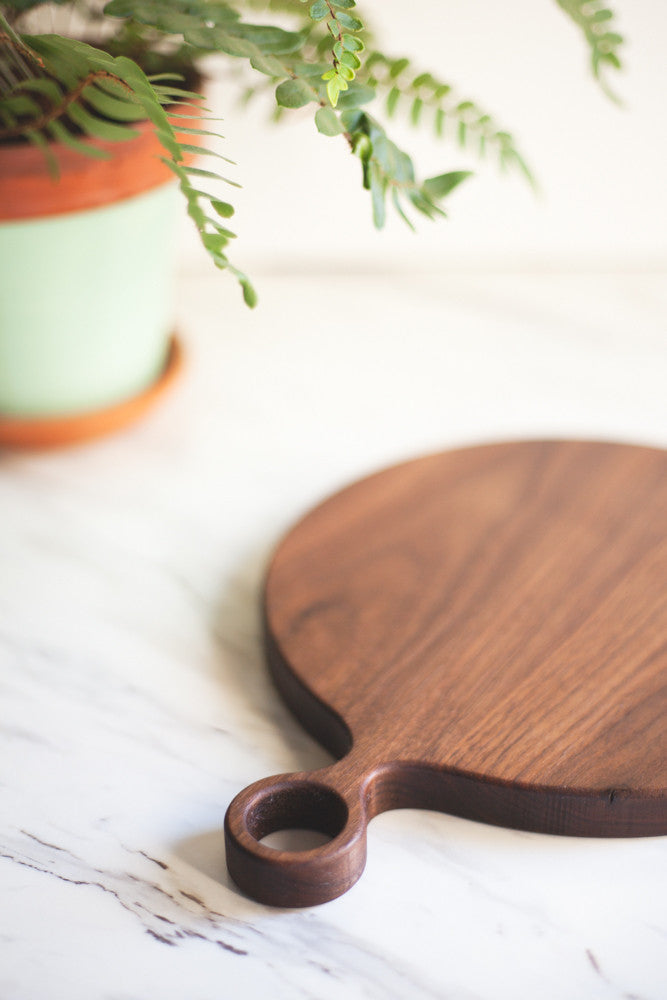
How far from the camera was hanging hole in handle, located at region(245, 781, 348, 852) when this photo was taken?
1.44 feet

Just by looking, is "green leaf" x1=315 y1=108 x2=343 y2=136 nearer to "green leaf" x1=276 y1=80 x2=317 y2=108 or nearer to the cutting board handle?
"green leaf" x1=276 y1=80 x2=317 y2=108

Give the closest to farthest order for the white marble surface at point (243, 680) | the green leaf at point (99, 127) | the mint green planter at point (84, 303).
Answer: the white marble surface at point (243, 680), the green leaf at point (99, 127), the mint green planter at point (84, 303)

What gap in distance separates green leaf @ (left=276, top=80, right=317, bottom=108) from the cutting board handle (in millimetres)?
294

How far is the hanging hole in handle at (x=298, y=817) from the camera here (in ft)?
1.44

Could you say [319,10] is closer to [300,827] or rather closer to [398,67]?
[398,67]

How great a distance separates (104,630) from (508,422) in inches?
14.7

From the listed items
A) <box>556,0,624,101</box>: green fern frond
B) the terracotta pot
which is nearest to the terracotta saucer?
the terracotta pot

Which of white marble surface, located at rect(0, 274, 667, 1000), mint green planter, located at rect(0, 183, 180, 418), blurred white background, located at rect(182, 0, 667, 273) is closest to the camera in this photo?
white marble surface, located at rect(0, 274, 667, 1000)

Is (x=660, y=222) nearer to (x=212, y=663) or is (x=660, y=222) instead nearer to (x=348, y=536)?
(x=348, y=536)

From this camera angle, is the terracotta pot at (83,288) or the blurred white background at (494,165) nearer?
the terracotta pot at (83,288)

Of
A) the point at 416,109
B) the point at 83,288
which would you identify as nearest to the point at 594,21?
the point at 416,109

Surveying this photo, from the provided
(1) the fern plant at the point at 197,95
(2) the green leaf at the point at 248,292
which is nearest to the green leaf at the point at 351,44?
(1) the fern plant at the point at 197,95

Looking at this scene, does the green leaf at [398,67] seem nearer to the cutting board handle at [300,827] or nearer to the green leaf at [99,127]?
the green leaf at [99,127]

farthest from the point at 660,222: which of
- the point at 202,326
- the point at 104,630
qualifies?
the point at 104,630
